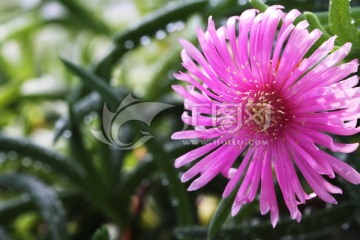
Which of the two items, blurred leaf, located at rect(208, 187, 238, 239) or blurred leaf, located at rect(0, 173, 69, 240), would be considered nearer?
blurred leaf, located at rect(208, 187, 238, 239)

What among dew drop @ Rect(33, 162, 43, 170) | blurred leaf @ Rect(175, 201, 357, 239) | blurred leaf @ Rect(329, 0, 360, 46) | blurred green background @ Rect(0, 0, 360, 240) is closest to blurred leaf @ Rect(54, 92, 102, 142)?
blurred green background @ Rect(0, 0, 360, 240)

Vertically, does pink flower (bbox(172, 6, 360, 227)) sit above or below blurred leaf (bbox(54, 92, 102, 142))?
below

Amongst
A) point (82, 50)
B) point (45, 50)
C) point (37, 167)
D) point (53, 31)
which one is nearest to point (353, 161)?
point (37, 167)

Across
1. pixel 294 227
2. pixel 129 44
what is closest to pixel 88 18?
pixel 129 44

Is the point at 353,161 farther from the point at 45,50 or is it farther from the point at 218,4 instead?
the point at 45,50

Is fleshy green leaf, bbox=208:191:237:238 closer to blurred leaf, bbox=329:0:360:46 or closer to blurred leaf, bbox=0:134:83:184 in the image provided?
blurred leaf, bbox=329:0:360:46

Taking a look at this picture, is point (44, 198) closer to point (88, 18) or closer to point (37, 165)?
point (37, 165)
